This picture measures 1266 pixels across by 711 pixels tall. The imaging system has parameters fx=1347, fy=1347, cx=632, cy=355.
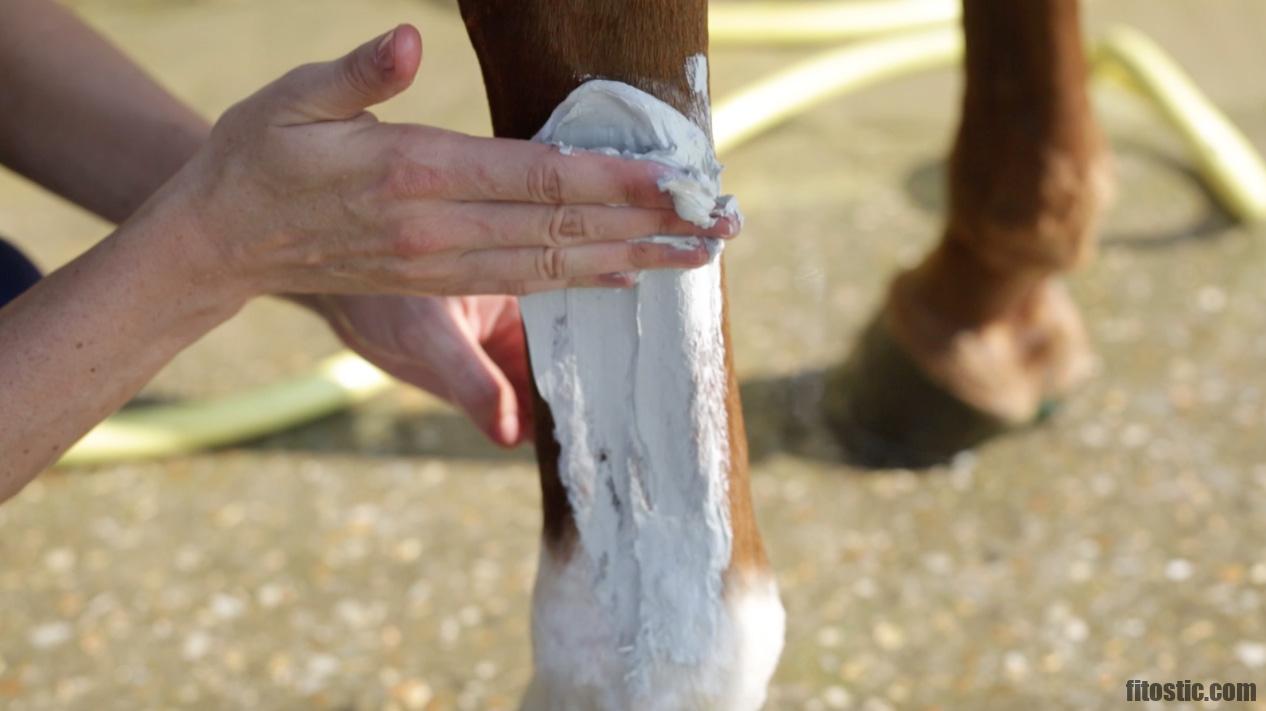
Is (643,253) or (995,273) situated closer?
(643,253)

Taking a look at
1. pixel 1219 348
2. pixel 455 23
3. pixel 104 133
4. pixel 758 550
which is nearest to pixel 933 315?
pixel 1219 348

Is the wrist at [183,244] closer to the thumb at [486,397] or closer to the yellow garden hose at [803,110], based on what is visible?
the thumb at [486,397]

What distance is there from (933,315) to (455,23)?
1.63 m

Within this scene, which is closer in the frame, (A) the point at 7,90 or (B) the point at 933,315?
(A) the point at 7,90

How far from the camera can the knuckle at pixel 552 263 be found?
681mm

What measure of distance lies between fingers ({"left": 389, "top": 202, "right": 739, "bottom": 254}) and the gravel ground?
2.16 feet

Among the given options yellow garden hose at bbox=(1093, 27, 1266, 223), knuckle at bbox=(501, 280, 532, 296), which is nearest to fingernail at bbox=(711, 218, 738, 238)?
knuckle at bbox=(501, 280, 532, 296)

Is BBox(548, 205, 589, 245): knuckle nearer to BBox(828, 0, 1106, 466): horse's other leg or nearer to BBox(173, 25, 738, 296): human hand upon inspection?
BBox(173, 25, 738, 296): human hand

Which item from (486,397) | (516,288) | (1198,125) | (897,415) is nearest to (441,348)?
(486,397)

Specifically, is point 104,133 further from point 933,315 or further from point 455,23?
point 455,23

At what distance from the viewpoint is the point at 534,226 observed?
0.67 metres

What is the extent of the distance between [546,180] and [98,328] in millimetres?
275

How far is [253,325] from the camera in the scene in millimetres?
1873

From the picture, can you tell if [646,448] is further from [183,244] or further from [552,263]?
[183,244]
